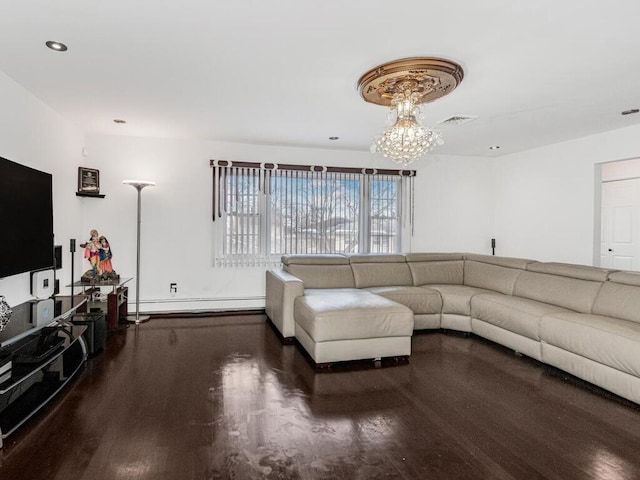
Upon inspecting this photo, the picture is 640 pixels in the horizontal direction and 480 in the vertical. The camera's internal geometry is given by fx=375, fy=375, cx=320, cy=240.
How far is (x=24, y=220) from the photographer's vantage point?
2746 mm

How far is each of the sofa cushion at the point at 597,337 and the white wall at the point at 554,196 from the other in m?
2.12

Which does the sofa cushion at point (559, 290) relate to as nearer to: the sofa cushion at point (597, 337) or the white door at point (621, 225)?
the sofa cushion at point (597, 337)

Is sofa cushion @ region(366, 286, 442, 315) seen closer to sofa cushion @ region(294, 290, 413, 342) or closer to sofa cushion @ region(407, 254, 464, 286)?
sofa cushion @ region(407, 254, 464, 286)

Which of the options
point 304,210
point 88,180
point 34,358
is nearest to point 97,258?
point 88,180

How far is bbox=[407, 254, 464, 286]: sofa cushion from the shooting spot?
4828 millimetres

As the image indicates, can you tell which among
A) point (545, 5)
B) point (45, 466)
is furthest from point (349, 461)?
point (545, 5)

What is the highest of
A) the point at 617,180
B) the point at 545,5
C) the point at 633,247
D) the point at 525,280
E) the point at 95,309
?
the point at 545,5

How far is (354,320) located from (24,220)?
262 centimetres

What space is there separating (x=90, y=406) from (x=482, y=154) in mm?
5864

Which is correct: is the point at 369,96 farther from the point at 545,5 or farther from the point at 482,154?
the point at 482,154

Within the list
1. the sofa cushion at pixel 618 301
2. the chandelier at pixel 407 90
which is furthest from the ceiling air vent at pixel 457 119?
the sofa cushion at pixel 618 301

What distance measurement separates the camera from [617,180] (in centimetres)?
554

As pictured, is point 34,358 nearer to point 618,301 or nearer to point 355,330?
point 355,330

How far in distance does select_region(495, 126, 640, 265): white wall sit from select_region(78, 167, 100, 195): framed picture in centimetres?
582
